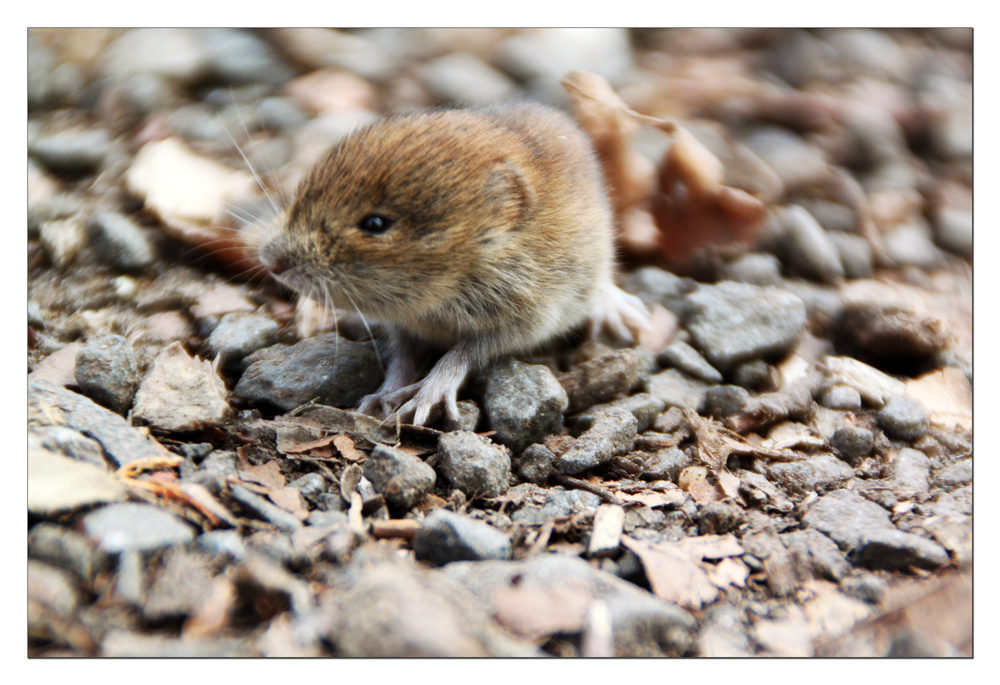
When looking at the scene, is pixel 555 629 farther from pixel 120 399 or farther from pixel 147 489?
pixel 120 399

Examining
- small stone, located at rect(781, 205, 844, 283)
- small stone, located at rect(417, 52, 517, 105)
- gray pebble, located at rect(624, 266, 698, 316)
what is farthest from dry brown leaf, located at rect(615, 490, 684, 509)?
small stone, located at rect(417, 52, 517, 105)

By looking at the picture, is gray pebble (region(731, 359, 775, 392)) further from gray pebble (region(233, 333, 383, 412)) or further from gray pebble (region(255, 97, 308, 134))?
gray pebble (region(255, 97, 308, 134))

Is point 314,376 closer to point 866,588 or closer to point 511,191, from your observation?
point 511,191

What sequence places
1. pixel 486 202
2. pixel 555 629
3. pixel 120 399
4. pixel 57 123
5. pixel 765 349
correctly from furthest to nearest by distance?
pixel 57 123 → pixel 765 349 → pixel 486 202 → pixel 120 399 → pixel 555 629

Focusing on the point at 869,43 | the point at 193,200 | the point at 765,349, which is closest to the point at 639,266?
the point at 765,349

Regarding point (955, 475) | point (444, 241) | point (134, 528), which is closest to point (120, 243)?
point (444, 241)

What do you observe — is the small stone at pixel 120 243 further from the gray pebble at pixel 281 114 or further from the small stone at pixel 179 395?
the gray pebble at pixel 281 114
